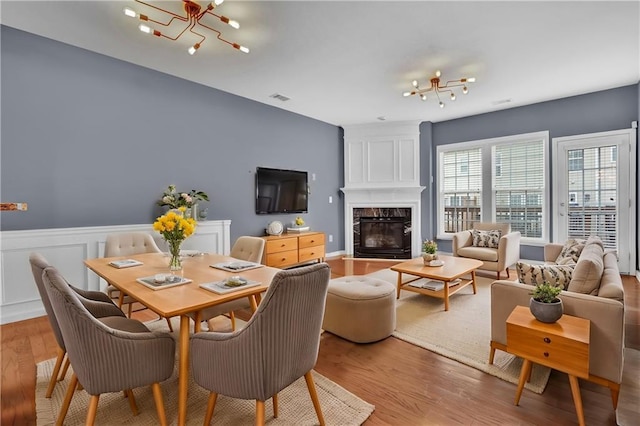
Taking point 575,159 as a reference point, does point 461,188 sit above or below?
below

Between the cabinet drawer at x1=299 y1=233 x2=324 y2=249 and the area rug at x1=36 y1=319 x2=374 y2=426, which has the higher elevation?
the cabinet drawer at x1=299 y1=233 x2=324 y2=249

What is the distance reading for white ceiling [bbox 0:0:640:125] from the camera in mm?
2652

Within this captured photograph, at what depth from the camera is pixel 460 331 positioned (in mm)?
2746

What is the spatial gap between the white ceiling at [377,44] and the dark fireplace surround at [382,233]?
2429 millimetres

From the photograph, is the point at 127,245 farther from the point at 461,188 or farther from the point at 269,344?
the point at 461,188

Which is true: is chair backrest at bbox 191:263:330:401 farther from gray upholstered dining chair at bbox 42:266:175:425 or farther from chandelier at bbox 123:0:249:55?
chandelier at bbox 123:0:249:55

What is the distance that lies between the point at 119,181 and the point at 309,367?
331cm

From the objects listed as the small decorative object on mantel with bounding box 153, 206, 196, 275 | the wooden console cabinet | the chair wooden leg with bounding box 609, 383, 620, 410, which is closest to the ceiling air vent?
the wooden console cabinet

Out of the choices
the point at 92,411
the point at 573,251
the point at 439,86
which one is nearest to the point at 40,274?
the point at 92,411

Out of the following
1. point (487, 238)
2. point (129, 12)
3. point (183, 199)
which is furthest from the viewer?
point (487, 238)

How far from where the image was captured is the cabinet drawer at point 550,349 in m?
1.59

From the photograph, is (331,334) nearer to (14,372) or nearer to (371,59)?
(14,372)

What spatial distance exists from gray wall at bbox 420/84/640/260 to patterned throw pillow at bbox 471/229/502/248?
1086 mm

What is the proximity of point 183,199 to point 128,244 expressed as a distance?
96cm
